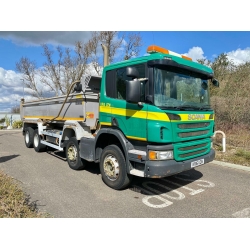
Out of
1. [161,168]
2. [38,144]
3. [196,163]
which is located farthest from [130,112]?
[38,144]

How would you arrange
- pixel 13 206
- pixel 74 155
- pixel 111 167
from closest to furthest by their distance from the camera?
pixel 13 206, pixel 111 167, pixel 74 155

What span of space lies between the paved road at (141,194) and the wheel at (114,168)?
18cm

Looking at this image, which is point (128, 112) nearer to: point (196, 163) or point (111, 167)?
point (111, 167)

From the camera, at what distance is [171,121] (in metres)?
3.58

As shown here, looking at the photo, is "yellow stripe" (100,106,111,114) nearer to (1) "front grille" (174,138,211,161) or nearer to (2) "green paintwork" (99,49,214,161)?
(2) "green paintwork" (99,49,214,161)

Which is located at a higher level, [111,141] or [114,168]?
[111,141]

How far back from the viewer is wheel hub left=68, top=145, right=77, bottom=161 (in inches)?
230

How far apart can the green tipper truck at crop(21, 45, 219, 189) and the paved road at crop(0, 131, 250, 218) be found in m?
0.52

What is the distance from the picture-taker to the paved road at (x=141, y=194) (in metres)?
3.51

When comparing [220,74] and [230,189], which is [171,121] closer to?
[230,189]

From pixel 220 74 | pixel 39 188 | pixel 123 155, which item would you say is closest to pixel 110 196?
pixel 123 155

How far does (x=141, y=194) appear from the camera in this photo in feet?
14.0

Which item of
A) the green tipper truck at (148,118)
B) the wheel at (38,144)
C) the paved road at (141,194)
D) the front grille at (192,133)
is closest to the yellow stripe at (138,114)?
the green tipper truck at (148,118)

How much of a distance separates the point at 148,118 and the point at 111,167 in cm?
150
